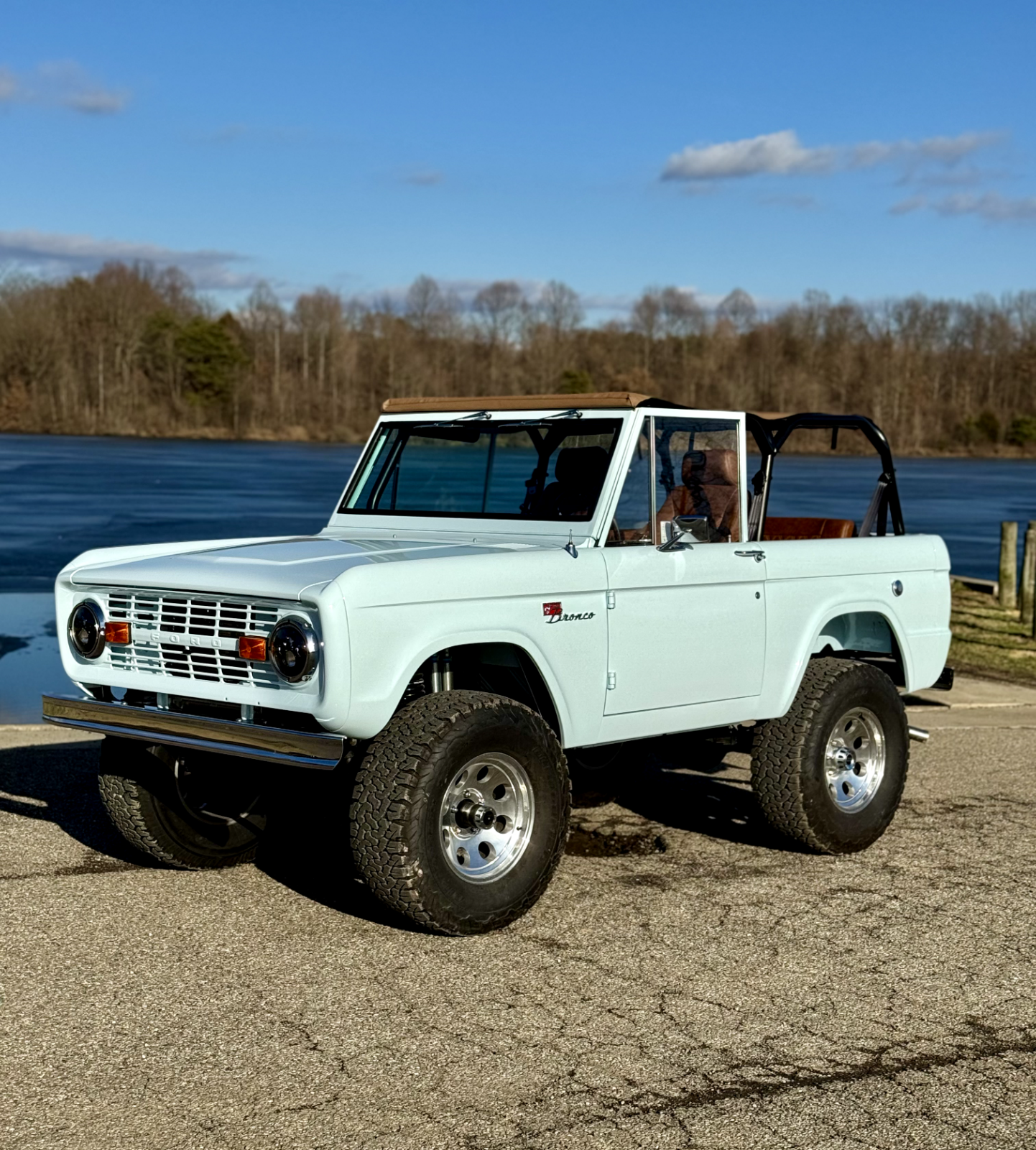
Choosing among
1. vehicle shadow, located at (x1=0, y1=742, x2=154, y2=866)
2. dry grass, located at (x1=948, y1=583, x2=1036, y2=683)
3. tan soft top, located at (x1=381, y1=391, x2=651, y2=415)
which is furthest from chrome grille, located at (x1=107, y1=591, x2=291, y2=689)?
dry grass, located at (x1=948, y1=583, x2=1036, y2=683)

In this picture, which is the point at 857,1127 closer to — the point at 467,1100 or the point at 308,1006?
the point at 467,1100

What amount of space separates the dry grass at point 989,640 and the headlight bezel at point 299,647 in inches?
388

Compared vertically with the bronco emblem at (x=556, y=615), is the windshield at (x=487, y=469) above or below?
above

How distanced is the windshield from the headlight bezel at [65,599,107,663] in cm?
173

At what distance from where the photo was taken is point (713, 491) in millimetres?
7172

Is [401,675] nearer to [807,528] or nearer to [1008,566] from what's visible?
[807,528]

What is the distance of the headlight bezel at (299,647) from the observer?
216 inches

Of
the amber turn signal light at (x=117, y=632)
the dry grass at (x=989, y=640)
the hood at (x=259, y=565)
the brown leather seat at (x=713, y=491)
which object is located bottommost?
the dry grass at (x=989, y=640)

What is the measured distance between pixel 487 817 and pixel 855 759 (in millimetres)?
2289

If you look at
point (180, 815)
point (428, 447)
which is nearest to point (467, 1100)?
point (180, 815)

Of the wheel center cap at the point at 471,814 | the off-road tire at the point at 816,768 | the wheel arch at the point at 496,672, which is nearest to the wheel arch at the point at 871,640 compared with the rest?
the off-road tire at the point at 816,768

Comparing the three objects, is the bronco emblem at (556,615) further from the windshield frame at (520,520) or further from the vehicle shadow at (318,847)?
the vehicle shadow at (318,847)

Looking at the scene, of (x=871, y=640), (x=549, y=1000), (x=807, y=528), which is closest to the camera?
(x=549, y=1000)

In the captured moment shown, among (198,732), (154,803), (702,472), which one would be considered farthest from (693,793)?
(198,732)
